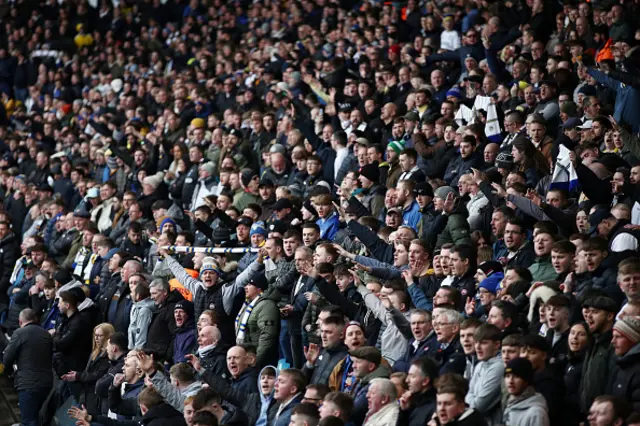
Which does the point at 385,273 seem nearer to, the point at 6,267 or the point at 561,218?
the point at 561,218

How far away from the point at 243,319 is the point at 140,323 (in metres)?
1.45

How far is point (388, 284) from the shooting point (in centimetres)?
911

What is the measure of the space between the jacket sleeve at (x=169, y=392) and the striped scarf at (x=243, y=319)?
1.20 metres

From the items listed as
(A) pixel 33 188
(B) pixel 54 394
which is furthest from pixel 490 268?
(A) pixel 33 188

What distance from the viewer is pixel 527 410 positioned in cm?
677

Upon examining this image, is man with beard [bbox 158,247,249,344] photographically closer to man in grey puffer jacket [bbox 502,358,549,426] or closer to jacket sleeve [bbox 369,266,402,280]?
jacket sleeve [bbox 369,266,402,280]

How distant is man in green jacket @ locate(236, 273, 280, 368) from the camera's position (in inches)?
399

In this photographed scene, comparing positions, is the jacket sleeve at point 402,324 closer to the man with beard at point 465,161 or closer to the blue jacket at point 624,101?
the man with beard at point 465,161

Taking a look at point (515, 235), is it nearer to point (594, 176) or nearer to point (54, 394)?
point (594, 176)

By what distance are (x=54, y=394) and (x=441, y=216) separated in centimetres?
449

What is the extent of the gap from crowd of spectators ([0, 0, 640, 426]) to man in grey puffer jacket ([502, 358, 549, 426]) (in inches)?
0.7

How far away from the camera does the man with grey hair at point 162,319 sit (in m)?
11.2

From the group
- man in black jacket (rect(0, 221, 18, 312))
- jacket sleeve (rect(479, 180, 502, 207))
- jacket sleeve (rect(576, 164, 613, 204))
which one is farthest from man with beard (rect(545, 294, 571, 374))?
man in black jacket (rect(0, 221, 18, 312))

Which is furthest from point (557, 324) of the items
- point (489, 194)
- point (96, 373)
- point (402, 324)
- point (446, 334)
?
point (96, 373)
